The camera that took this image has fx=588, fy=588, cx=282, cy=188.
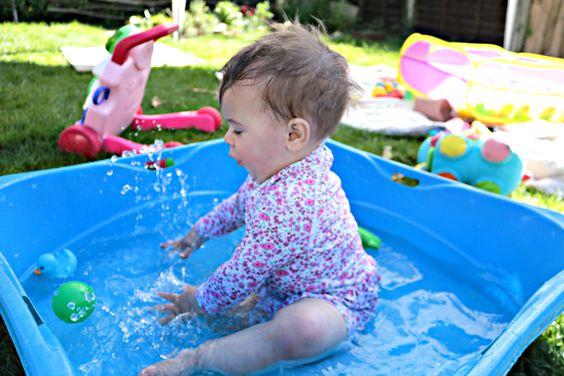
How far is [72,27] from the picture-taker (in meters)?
4.88

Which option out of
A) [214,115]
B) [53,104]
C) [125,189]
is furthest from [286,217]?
[53,104]

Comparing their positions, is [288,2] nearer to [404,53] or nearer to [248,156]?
[404,53]

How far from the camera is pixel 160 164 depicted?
189cm

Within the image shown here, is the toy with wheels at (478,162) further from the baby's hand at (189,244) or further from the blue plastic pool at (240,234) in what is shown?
the baby's hand at (189,244)

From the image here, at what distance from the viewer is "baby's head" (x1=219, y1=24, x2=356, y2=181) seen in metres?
1.13

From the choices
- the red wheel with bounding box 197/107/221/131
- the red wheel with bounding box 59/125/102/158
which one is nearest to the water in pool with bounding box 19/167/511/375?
the red wheel with bounding box 59/125/102/158

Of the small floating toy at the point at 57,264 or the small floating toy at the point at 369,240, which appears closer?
the small floating toy at the point at 57,264

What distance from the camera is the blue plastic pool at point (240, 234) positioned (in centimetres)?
124

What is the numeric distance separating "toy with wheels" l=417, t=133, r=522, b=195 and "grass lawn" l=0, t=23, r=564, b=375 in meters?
0.14

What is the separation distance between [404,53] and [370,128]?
73 centimetres

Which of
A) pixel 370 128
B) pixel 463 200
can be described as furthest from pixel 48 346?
pixel 370 128

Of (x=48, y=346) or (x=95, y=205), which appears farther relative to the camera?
(x=95, y=205)

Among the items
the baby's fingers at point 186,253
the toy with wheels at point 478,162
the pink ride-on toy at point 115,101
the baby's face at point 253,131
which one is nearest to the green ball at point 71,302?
the baby's fingers at point 186,253

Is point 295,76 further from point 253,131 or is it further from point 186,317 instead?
point 186,317
